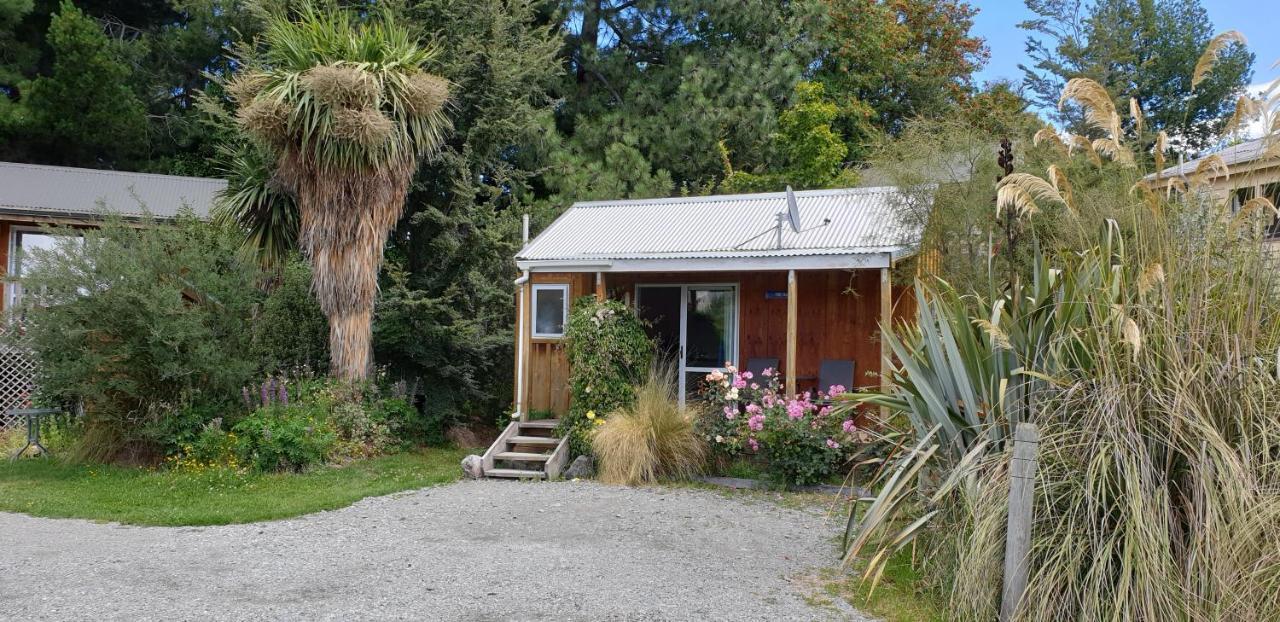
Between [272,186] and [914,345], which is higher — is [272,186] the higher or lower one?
the higher one

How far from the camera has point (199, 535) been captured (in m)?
7.13

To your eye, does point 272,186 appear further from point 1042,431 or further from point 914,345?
point 1042,431

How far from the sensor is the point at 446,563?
20.5ft

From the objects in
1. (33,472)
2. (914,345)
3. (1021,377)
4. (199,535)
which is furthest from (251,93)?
(1021,377)

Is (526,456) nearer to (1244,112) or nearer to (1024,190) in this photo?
(1024,190)

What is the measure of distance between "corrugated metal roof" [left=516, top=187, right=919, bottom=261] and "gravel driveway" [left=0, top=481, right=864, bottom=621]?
320 cm

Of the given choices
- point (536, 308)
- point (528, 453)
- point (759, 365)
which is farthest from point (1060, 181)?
point (536, 308)

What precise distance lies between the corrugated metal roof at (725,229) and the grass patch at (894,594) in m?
4.32

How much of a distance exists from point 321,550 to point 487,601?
1.97m

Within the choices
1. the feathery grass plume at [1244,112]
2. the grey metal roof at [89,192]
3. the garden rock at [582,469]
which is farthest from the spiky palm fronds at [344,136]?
the feathery grass plume at [1244,112]

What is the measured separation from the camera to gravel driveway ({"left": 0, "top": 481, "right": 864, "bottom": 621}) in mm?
5199

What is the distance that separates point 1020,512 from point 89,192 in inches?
683

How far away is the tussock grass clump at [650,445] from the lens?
9.39m

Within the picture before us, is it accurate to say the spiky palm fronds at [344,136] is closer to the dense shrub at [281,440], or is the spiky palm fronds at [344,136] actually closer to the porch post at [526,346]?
the dense shrub at [281,440]
